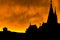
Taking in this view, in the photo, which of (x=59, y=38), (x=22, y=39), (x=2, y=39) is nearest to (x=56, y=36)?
(x=59, y=38)

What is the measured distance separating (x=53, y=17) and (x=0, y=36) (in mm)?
73949

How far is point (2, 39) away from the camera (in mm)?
75500

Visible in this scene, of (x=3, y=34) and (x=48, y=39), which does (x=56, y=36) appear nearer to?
(x=48, y=39)

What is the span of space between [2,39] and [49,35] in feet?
97.6

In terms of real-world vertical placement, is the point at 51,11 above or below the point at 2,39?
above

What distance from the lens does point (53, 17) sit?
147625mm

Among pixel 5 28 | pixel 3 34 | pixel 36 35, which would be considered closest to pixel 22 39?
pixel 5 28

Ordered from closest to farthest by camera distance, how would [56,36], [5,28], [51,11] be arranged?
[56,36] < [5,28] < [51,11]

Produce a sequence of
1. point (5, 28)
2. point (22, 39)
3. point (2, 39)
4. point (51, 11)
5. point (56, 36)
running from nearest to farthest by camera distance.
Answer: point (56, 36)
point (2, 39)
point (5, 28)
point (22, 39)
point (51, 11)

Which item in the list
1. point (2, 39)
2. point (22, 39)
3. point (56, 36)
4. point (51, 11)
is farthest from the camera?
point (51, 11)

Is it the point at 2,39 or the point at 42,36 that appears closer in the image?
the point at 42,36

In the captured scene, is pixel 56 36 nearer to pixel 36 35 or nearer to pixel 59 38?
pixel 59 38

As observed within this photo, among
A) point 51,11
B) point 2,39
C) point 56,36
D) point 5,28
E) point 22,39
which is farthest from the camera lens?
point 51,11

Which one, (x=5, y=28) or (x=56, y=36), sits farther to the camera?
(x=5, y=28)
